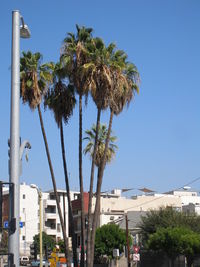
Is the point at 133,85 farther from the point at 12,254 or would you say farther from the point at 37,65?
the point at 12,254

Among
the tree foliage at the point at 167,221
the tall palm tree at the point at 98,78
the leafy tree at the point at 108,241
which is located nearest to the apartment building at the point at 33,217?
the tree foliage at the point at 167,221

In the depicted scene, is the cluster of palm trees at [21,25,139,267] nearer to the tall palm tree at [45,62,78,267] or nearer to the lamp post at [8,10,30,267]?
the tall palm tree at [45,62,78,267]

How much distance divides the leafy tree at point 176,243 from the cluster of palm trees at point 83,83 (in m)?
20.7

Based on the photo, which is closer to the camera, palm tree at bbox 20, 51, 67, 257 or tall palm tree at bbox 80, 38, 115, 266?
tall palm tree at bbox 80, 38, 115, 266

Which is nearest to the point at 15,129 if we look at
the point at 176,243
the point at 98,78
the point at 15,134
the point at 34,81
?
the point at 15,134

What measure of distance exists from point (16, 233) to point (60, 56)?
23.6 metres

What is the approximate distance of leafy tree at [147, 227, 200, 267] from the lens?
172ft

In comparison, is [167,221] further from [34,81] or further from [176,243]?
[34,81]

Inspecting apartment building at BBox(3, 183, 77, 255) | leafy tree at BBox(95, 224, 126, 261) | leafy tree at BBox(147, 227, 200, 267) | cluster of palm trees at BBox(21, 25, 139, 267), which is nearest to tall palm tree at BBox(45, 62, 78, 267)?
cluster of palm trees at BBox(21, 25, 139, 267)

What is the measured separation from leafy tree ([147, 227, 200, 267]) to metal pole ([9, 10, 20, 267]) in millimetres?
42537

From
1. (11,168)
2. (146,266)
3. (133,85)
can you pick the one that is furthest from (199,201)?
(11,168)

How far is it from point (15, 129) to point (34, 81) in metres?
23.2

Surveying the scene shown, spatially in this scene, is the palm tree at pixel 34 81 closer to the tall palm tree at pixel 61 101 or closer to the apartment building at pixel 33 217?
the tall palm tree at pixel 61 101

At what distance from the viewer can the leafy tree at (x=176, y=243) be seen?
52.5 metres
